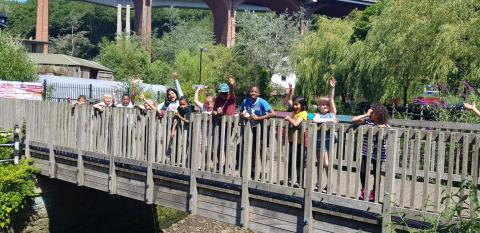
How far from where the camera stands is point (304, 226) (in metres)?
7.36

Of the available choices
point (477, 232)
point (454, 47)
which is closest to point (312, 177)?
point (477, 232)

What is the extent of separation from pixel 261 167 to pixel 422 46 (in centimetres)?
1286

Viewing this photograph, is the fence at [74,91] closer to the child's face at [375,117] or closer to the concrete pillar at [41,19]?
the child's face at [375,117]

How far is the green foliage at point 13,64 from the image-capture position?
25.2 m

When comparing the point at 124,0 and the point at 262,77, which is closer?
the point at 262,77

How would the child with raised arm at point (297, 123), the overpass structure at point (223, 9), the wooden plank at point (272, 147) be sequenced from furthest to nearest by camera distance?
the overpass structure at point (223, 9) → the wooden plank at point (272, 147) → the child with raised arm at point (297, 123)

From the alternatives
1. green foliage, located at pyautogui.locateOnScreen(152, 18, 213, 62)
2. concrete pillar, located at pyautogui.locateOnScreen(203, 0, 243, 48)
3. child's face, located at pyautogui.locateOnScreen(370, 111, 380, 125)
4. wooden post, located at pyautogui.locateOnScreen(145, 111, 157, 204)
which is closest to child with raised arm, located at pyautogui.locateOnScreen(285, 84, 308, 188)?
child's face, located at pyautogui.locateOnScreen(370, 111, 380, 125)

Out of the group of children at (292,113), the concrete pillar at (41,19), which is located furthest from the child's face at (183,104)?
the concrete pillar at (41,19)

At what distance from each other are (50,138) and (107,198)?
2.33 m

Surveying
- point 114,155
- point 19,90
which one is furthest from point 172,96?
point 19,90

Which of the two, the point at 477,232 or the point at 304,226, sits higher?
the point at 477,232

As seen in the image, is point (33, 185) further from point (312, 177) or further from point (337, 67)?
point (337, 67)

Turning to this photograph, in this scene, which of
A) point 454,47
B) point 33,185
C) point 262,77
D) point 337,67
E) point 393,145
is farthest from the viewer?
point 262,77

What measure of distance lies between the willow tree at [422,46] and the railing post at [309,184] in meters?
11.3
